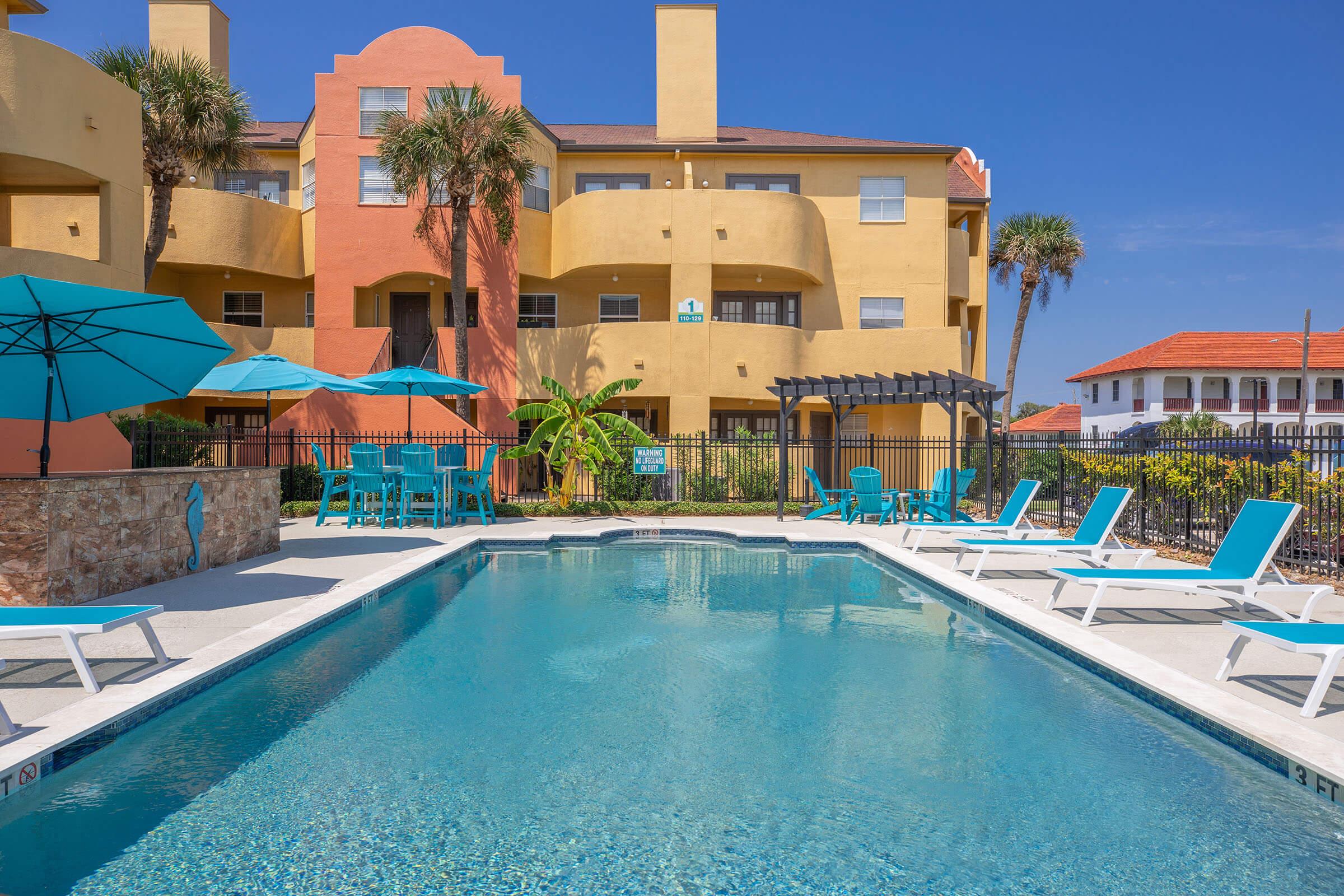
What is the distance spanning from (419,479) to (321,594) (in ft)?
23.2

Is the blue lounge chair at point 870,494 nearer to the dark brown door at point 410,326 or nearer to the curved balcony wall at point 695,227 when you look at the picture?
the curved balcony wall at point 695,227

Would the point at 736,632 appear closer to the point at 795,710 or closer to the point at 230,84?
the point at 795,710

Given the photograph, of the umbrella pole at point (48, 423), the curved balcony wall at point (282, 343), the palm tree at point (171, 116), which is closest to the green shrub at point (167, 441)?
the palm tree at point (171, 116)

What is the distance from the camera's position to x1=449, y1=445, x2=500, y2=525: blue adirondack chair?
1633 centimetres

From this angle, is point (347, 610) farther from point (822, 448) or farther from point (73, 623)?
point (822, 448)

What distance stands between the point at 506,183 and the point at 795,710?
18.4 meters

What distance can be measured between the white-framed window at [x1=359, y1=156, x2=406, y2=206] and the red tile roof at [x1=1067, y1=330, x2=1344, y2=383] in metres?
48.6

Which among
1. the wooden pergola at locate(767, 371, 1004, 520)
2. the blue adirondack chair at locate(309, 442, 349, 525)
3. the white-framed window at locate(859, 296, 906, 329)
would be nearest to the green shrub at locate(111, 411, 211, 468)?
the blue adirondack chair at locate(309, 442, 349, 525)

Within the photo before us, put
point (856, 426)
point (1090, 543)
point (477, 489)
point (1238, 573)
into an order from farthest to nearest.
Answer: point (856, 426), point (477, 489), point (1090, 543), point (1238, 573)

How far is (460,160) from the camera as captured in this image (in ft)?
67.6

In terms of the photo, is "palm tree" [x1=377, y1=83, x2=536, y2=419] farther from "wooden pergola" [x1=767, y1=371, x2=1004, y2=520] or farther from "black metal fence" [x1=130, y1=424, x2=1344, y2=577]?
"wooden pergola" [x1=767, y1=371, x2=1004, y2=520]

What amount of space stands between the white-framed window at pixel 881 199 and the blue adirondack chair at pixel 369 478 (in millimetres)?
16135

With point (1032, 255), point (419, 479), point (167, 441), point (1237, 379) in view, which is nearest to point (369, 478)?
point (419, 479)

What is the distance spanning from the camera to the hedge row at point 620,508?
18312 millimetres
